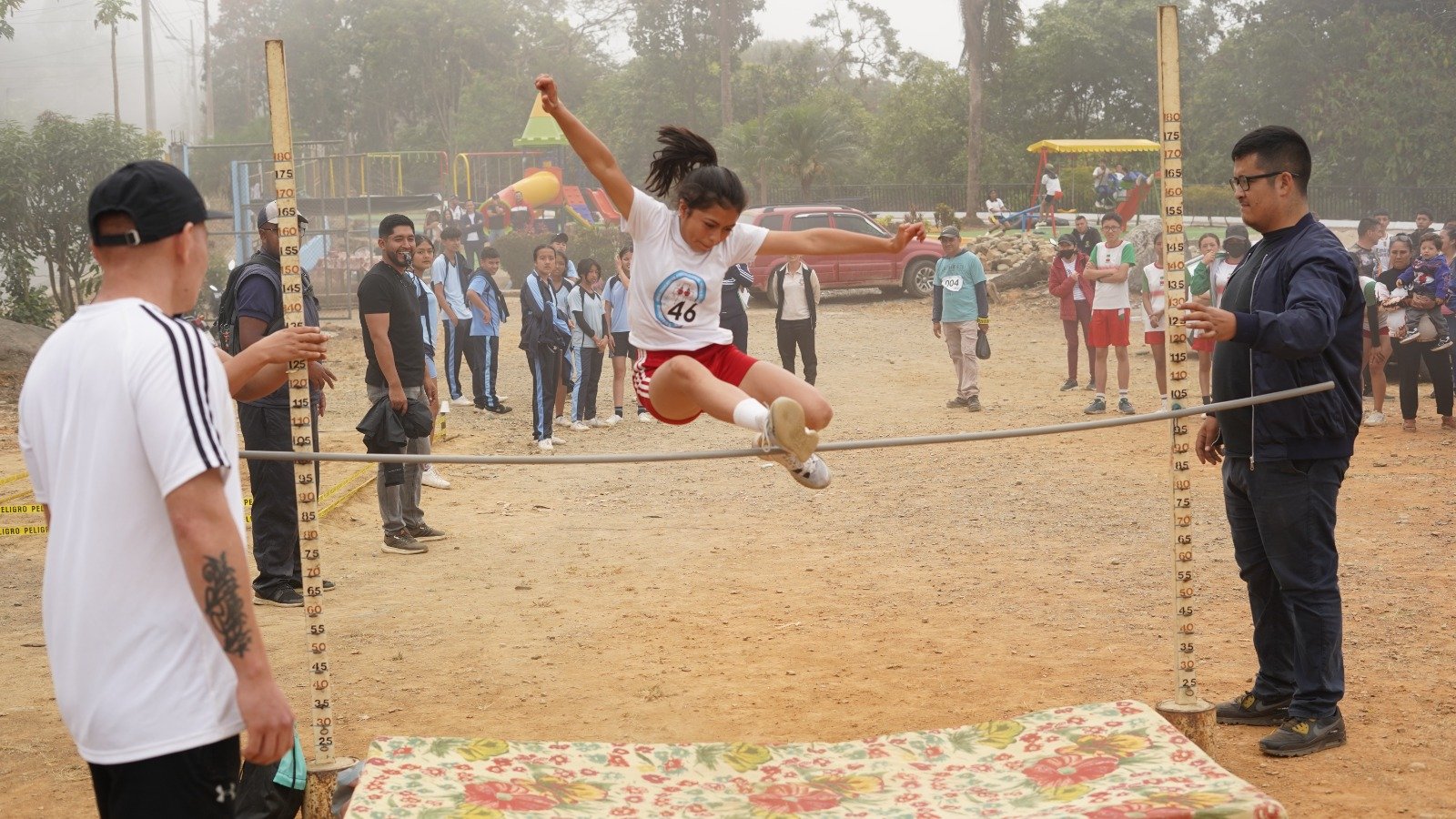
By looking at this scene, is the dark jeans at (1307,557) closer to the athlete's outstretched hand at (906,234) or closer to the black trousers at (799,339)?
the athlete's outstretched hand at (906,234)

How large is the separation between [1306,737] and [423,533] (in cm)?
620

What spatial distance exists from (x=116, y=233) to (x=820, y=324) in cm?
2025

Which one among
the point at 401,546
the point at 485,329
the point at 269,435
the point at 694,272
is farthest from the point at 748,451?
the point at 485,329

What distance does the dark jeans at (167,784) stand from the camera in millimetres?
2494

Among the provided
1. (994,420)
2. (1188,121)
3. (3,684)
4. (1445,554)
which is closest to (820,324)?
(994,420)

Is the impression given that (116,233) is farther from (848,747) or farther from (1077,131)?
(1077,131)

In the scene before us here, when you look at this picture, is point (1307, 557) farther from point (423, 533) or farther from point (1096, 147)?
point (1096, 147)

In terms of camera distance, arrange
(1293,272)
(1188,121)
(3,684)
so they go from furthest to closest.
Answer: (1188,121), (3,684), (1293,272)

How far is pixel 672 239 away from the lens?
5.18 m

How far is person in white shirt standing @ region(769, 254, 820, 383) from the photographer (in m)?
14.1

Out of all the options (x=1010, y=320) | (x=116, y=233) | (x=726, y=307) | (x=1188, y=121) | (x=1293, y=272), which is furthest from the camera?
(x=1188, y=121)

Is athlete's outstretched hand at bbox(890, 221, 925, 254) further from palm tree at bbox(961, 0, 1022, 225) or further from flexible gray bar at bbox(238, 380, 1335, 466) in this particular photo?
palm tree at bbox(961, 0, 1022, 225)

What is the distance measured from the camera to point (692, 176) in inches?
200

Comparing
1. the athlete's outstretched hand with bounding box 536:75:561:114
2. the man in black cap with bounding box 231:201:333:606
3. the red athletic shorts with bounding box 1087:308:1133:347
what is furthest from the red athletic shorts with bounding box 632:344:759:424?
the red athletic shorts with bounding box 1087:308:1133:347
